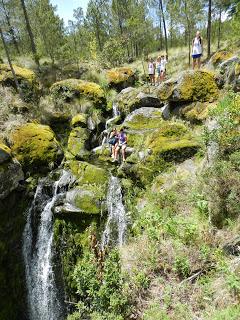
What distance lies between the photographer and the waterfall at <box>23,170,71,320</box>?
1017 centimetres

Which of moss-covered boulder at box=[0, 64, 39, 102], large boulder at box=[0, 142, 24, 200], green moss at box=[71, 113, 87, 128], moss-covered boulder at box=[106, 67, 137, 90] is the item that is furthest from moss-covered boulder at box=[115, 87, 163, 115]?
large boulder at box=[0, 142, 24, 200]

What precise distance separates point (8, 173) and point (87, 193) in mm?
3080

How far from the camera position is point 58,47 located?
28.8m

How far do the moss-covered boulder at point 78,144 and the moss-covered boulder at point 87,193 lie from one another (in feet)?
8.58

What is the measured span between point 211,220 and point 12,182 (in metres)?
7.38

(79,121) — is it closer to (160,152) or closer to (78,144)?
(78,144)

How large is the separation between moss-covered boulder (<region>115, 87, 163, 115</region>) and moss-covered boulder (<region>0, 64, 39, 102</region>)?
17.2ft

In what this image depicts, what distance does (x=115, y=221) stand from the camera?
10.4 meters

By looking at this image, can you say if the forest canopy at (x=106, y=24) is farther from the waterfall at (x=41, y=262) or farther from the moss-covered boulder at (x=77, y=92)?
the waterfall at (x=41, y=262)

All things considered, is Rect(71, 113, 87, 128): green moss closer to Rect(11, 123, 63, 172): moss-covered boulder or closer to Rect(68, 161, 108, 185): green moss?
Rect(11, 123, 63, 172): moss-covered boulder

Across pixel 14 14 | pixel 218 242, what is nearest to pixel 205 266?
pixel 218 242

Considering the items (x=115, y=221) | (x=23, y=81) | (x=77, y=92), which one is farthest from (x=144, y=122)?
(x=23, y=81)

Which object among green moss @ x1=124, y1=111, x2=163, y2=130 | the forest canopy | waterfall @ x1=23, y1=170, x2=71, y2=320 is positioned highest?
the forest canopy

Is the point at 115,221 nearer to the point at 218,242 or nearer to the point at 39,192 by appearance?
the point at 39,192
